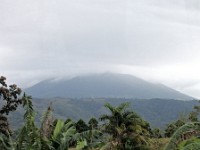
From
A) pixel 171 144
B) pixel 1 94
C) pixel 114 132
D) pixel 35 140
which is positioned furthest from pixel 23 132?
pixel 114 132

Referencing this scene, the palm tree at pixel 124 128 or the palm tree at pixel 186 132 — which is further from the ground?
the palm tree at pixel 186 132

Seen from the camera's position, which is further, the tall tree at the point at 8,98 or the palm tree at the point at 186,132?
the tall tree at the point at 8,98

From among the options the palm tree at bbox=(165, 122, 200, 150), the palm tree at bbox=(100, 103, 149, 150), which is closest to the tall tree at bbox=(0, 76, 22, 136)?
the palm tree at bbox=(100, 103, 149, 150)

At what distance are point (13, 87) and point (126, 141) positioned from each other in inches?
447

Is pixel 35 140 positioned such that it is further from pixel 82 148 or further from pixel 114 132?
pixel 114 132

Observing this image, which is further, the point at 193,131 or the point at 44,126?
the point at 44,126

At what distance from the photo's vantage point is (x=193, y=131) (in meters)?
11.0

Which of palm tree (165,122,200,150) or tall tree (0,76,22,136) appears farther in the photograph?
tall tree (0,76,22,136)

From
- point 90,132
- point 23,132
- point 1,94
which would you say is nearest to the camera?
point 23,132

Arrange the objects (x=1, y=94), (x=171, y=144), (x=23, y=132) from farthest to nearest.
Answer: (x=1, y=94) < (x=23, y=132) < (x=171, y=144)

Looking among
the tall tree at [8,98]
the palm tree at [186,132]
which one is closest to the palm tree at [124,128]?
the tall tree at [8,98]

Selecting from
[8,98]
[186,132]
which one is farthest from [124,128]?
[186,132]

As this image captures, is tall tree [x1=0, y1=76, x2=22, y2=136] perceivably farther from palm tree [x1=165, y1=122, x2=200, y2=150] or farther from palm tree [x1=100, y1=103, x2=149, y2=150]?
palm tree [x1=165, y1=122, x2=200, y2=150]

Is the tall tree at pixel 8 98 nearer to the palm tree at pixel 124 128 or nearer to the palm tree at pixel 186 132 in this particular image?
the palm tree at pixel 124 128
